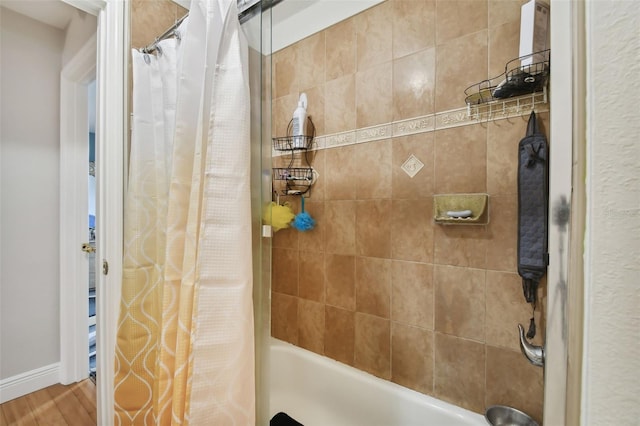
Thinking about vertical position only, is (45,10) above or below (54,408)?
above

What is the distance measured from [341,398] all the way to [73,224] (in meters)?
2.08

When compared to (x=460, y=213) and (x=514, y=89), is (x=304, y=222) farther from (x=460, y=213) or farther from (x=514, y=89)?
(x=514, y=89)

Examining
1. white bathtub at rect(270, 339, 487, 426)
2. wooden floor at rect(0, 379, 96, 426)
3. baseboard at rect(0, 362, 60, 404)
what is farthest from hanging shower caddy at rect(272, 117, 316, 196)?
baseboard at rect(0, 362, 60, 404)

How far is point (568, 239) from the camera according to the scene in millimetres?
273

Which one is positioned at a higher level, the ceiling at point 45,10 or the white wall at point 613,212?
the ceiling at point 45,10

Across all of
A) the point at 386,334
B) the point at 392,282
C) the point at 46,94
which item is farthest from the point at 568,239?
the point at 46,94

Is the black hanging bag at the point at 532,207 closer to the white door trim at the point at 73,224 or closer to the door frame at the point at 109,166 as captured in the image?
the door frame at the point at 109,166

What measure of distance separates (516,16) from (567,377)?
1.36 m

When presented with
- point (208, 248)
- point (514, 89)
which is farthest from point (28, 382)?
point (514, 89)

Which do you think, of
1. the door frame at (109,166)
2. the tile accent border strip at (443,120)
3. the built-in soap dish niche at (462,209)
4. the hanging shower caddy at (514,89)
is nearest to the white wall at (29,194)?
the door frame at (109,166)

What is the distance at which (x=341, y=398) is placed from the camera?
1562 mm

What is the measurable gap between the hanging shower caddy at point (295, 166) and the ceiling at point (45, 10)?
56.7 inches

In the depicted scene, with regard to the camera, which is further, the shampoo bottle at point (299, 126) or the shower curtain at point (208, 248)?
the shampoo bottle at point (299, 126)

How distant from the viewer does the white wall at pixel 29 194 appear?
5.97 ft
